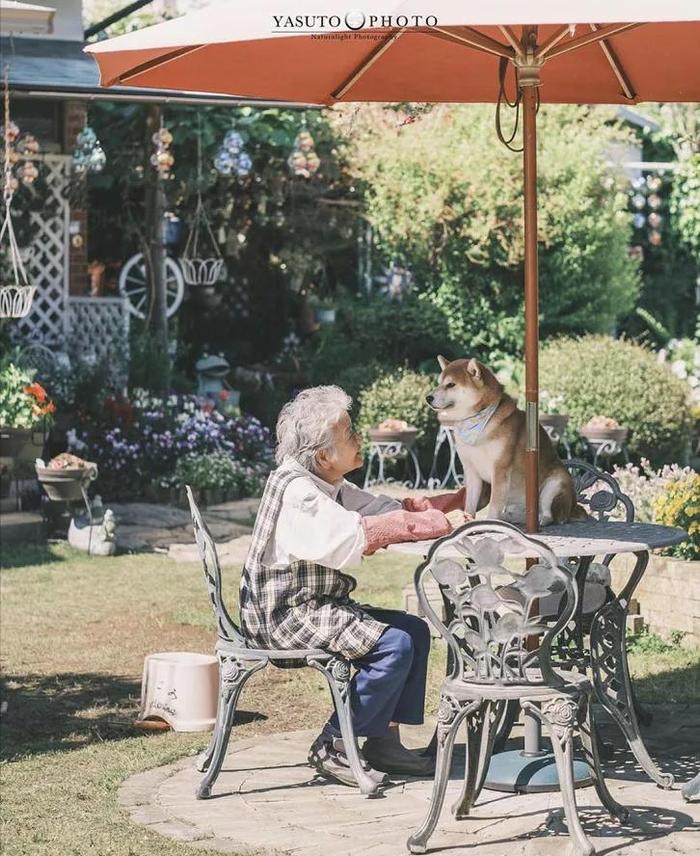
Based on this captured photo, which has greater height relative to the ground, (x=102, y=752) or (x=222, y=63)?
(x=222, y=63)

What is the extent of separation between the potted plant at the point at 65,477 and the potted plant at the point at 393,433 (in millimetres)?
2950

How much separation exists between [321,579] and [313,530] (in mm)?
258

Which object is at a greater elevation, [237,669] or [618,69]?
[618,69]

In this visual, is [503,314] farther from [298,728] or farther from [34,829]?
[34,829]

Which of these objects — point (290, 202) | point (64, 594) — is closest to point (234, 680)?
point (64, 594)

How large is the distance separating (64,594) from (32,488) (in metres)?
2.64

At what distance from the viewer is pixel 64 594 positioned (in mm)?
8742

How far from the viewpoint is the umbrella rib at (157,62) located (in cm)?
517

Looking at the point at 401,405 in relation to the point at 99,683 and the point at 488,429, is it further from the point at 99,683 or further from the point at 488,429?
the point at 488,429

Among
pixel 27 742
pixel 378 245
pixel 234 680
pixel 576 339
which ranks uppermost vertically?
pixel 378 245

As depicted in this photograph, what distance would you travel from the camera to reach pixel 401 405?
1323 cm

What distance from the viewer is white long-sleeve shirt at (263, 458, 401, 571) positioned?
4.73 m

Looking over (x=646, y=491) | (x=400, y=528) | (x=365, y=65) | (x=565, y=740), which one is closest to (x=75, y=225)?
(x=646, y=491)

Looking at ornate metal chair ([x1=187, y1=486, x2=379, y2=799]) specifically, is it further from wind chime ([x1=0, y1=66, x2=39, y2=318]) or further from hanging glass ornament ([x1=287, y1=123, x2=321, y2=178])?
hanging glass ornament ([x1=287, y1=123, x2=321, y2=178])
